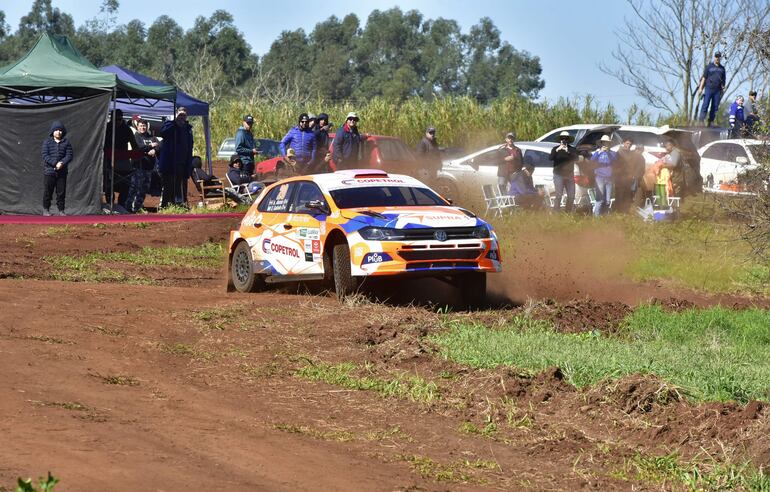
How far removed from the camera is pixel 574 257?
19.3 meters

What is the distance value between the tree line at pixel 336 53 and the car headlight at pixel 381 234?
77095 millimetres

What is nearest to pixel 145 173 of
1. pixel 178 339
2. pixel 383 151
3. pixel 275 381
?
pixel 383 151

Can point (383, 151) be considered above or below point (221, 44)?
below

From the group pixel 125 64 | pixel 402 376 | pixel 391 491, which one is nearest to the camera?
pixel 391 491

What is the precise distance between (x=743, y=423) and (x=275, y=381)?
385cm

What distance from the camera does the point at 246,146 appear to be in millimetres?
25578

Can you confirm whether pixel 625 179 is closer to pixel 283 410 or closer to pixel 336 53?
pixel 283 410

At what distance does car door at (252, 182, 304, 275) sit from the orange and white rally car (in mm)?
12

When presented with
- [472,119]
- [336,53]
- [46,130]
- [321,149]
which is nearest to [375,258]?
[321,149]

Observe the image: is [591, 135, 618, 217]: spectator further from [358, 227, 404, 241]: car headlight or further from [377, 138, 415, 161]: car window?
[358, 227, 404, 241]: car headlight

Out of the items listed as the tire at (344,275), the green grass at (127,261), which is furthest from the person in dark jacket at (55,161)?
the tire at (344,275)

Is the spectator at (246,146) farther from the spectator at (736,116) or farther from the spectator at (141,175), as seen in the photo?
the spectator at (736,116)

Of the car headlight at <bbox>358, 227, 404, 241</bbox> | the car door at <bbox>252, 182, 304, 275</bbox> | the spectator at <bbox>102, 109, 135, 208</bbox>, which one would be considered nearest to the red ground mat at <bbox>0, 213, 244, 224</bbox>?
the spectator at <bbox>102, 109, 135, 208</bbox>

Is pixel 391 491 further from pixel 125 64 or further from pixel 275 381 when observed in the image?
pixel 125 64
